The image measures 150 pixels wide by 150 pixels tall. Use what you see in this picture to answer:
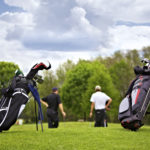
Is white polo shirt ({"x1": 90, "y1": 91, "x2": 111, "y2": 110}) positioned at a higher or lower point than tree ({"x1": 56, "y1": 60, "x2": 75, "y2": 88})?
lower

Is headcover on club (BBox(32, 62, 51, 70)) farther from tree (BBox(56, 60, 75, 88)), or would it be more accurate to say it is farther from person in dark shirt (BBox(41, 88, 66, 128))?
tree (BBox(56, 60, 75, 88))

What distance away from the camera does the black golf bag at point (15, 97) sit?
10727 mm

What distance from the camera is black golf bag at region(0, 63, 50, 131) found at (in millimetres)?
10727

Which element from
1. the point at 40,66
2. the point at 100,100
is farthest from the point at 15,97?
the point at 100,100

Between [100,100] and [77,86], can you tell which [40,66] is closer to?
[100,100]

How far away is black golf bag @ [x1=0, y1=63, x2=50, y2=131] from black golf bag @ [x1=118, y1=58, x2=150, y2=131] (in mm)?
3323

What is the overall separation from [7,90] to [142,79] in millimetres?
5039

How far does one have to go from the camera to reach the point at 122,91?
58.3 meters

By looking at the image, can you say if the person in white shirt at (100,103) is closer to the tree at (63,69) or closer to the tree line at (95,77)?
the tree line at (95,77)

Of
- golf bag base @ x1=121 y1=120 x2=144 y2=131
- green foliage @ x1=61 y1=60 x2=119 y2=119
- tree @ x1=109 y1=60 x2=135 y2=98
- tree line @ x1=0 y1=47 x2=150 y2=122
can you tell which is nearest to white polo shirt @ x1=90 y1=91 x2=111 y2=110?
golf bag base @ x1=121 y1=120 x2=144 y2=131

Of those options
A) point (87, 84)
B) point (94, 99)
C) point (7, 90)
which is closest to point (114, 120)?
point (87, 84)

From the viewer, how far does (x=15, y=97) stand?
11.1m

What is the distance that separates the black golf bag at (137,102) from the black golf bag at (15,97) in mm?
3323

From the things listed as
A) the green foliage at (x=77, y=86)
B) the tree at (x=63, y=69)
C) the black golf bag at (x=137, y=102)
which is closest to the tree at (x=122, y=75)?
the green foliage at (x=77, y=86)
